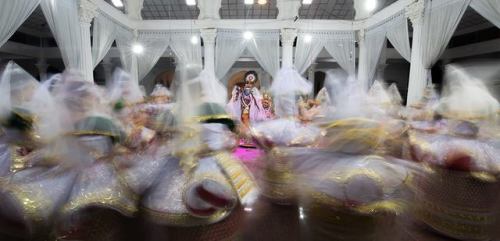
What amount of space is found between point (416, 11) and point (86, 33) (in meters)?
7.23

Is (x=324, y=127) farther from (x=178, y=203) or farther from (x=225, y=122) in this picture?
(x=178, y=203)

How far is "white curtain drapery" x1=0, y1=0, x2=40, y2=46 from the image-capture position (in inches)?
150

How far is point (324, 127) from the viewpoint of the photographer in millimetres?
1576

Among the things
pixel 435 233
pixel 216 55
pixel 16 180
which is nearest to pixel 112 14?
pixel 216 55

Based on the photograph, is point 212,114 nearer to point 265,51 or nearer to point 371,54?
point 265,51

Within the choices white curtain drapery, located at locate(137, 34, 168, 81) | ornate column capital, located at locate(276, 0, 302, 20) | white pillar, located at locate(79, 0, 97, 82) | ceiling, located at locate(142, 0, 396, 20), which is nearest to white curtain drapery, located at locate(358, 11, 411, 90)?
ceiling, located at locate(142, 0, 396, 20)

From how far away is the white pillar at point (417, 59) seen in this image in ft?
19.1

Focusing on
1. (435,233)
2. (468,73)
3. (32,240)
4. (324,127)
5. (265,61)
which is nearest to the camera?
(32,240)

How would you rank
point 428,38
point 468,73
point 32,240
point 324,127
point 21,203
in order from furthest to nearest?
point 428,38, point 468,73, point 324,127, point 32,240, point 21,203

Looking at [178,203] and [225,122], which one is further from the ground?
[225,122]

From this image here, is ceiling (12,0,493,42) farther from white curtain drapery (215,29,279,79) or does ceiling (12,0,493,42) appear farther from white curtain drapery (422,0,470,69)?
white curtain drapery (422,0,470,69)

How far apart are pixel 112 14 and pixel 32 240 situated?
279 inches

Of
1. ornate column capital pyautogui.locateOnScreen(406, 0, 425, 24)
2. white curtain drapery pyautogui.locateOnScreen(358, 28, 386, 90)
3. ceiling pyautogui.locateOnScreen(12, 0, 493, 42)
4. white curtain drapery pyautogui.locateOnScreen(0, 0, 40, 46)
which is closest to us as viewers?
white curtain drapery pyautogui.locateOnScreen(0, 0, 40, 46)

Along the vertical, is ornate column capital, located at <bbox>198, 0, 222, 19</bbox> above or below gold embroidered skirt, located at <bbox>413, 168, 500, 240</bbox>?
above
